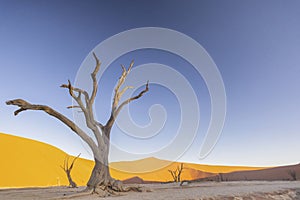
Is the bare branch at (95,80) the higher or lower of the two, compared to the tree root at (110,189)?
higher

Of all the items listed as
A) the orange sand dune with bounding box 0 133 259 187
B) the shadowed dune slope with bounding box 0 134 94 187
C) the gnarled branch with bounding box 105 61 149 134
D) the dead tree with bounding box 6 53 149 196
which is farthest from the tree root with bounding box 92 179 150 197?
the shadowed dune slope with bounding box 0 134 94 187

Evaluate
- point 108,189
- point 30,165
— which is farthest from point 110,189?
point 30,165

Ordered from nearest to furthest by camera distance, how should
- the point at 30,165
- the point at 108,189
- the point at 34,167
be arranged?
the point at 108,189 < the point at 34,167 < the point at 30,165

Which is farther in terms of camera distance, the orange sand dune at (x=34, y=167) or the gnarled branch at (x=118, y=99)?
the orange sand dune at (x=34, y=167)

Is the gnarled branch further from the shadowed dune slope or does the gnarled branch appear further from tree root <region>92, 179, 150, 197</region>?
the shadowed dune slope

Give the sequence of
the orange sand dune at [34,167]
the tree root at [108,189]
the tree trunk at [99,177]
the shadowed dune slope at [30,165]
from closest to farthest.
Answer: the tree root at [108,189]
the tree trunk at [99,177]
the shadowed dune slope at [30,165]
the orange sand dune at [34,167]

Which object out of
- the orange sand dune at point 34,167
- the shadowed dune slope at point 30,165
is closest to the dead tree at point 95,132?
the orange sand dune at point 34,167

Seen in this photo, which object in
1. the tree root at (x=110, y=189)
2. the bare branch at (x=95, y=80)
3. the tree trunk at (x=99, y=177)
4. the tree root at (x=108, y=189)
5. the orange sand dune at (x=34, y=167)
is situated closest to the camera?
the tree root at (x=108, y=189)

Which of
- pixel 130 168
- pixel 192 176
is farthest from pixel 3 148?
pixel 192 176

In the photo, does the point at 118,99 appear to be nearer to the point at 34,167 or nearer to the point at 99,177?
the point at 99,177

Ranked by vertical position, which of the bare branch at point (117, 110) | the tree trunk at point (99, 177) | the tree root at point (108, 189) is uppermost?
the bare branch at point (117, 110)

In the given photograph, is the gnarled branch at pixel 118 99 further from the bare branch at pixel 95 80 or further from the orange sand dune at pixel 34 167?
the orange sand dune at pixel 34 167

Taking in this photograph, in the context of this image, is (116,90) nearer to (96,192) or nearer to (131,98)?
(131,98)

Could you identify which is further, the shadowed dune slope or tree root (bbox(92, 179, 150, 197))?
the shadowed dune slope
